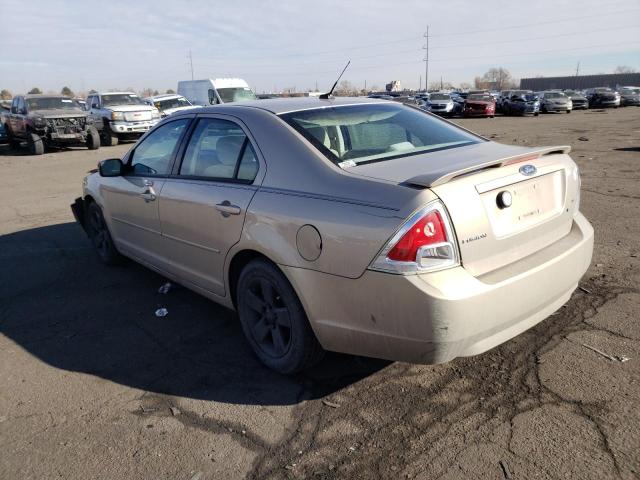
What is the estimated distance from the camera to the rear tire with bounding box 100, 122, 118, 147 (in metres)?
20.1

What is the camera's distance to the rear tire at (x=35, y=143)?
17.4 metres

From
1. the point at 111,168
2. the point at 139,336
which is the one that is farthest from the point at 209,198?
the point at 111,168

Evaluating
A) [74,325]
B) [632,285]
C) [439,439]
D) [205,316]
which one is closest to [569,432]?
Result: [439,439]

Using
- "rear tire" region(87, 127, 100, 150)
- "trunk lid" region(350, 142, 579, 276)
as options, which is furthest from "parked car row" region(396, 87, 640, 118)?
"trunk lid" region(350, 142, 579, 276)

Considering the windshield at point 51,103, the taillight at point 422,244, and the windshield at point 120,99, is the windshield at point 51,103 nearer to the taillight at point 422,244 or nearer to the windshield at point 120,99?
the windshield at point 120,99

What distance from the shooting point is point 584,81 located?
89.2 m

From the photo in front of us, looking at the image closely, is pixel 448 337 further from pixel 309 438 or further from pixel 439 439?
pixel 309 438

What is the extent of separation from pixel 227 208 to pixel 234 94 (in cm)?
2121

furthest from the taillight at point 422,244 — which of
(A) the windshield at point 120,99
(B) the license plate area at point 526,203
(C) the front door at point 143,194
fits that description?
(A) the windshield at point 120,99

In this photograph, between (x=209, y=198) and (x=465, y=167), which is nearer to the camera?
(x=465, y=167)

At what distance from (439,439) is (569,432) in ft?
2.06

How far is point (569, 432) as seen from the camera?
2.54m

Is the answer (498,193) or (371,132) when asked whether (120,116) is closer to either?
(371,132)

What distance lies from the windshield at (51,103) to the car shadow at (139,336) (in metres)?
14.4
